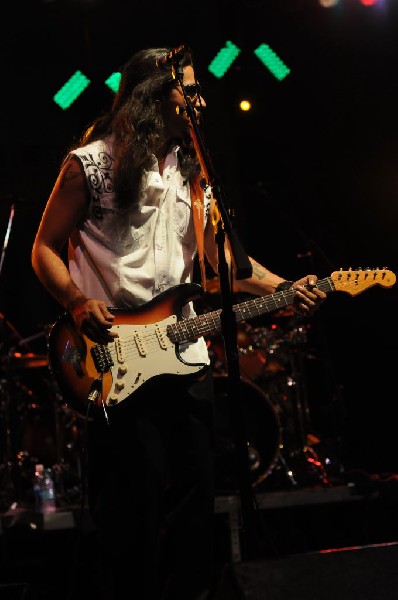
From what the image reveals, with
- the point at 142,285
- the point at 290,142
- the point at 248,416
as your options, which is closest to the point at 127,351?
the point at 142,285

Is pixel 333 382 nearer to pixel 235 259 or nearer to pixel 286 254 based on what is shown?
pixel 286 254

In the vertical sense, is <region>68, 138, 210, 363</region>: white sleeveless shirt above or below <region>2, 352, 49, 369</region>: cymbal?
below

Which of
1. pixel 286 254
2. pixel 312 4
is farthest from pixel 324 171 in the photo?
pixel 312 4

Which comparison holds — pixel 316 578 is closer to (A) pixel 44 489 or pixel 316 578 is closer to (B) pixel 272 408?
(B) pixel 272 408

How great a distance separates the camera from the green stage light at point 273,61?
279 inches

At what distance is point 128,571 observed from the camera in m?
2.54

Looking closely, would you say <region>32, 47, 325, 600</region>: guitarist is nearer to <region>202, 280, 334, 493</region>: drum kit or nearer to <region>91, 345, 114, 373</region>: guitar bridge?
<region>91, 345, 114, 373</region>: guitar bridge

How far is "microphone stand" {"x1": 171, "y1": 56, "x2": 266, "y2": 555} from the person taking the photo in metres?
2.29

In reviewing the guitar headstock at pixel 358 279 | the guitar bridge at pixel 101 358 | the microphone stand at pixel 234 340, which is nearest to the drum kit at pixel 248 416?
the guitar headstock at pixel 358 279

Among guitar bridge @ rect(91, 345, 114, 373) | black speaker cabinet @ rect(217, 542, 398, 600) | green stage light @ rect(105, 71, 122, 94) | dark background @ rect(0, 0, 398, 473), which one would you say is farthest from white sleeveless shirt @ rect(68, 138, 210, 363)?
green stage light @ rect(105, 71, 122, 94)

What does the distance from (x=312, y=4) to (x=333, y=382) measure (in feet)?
11.8

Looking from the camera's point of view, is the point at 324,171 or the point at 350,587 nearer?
the point at 350,587

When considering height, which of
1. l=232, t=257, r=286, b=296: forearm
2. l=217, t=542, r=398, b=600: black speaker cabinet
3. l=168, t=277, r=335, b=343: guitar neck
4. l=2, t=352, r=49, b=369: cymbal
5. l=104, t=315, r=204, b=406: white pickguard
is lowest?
l=217, t=542, r=398, b=600: black speaker cabinet

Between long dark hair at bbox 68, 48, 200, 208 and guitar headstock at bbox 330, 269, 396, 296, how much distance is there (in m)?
0.77
